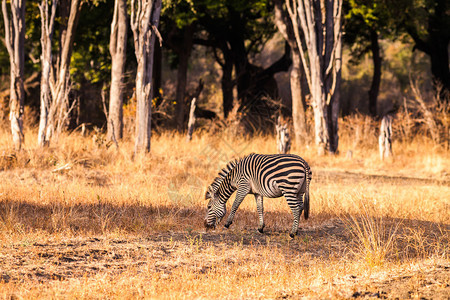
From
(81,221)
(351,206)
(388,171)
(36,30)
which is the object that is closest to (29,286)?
(81,221)

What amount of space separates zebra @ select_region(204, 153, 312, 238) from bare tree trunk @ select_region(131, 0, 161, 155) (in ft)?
19.7

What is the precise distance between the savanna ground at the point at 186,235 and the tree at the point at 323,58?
367 cm

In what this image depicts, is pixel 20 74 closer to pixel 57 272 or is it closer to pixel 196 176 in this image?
pixel 196 176

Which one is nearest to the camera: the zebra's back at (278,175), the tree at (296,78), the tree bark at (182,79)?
the zebra's back at (278,175)

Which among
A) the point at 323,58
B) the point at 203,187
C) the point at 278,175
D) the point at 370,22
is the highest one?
the point at 370,22

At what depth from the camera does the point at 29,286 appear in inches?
215

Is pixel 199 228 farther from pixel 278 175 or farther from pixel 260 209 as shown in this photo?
pixel 278 175

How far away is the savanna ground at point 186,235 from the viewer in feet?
18.4

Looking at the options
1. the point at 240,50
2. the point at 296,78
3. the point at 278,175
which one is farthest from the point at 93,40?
the point at 278,175

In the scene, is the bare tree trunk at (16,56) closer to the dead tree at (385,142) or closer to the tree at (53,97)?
the tree at (53,97)

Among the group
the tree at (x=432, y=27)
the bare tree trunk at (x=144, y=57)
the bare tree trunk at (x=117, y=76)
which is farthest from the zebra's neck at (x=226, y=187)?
the tree at (x=432, y=27)

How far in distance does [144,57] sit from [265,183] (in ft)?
23.4

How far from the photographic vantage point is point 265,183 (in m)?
7.52

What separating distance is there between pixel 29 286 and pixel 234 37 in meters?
21.9
